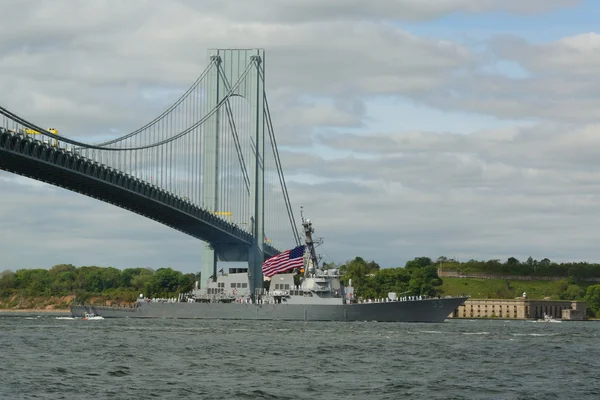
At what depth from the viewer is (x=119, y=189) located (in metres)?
76.3

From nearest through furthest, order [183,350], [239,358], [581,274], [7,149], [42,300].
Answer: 1. [239,358]
2. [183,350]
3. [7,149]
4. [42,300]
5. [581,274]

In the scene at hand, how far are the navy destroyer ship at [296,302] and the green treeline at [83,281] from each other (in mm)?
55630

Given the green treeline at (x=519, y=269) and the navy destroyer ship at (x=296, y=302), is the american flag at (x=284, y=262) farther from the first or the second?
the green treeline at (x=519, y=269)

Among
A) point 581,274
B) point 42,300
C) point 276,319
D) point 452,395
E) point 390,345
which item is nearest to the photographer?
point 452,395

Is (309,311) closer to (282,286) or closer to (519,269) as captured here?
(282,286)

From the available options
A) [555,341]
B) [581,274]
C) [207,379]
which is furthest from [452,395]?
[581,274]

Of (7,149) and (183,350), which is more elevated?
(7,149)

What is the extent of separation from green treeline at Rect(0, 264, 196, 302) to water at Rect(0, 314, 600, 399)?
97021 millimetres

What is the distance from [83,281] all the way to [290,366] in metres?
140

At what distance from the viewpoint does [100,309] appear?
102188 mm

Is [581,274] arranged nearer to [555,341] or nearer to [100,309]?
[100,309]

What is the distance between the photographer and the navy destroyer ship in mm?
88938

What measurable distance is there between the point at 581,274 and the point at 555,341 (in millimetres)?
125777

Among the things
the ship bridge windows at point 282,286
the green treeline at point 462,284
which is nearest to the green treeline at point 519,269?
the green treeline at point 462,284
